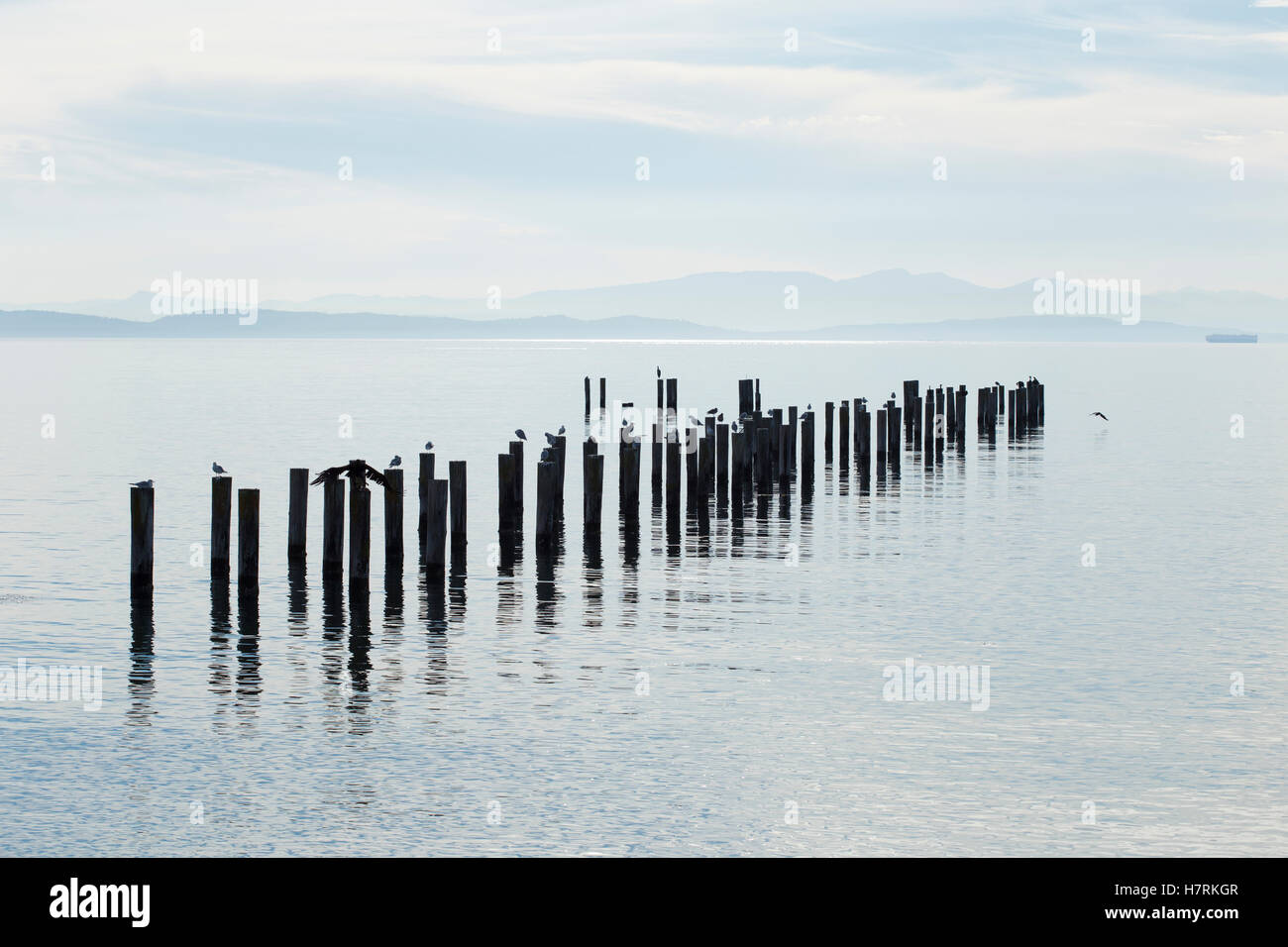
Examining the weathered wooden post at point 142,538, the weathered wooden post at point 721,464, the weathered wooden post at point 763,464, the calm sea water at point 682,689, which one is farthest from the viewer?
the weathered wooden post at point 763,464

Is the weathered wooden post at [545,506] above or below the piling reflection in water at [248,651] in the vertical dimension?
above

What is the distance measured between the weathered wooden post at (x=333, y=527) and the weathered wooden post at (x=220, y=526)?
1319mm

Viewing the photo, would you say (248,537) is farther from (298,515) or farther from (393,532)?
(393,532)

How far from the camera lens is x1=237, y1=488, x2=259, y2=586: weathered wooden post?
20984mm

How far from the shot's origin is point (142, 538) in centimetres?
2133

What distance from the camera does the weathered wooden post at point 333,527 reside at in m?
21.8

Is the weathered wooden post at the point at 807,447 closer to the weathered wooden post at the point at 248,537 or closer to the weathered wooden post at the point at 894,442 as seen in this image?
the weathered wooden post at the point at 894,442

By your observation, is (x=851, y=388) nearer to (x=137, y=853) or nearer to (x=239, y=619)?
(x=239, y=619)

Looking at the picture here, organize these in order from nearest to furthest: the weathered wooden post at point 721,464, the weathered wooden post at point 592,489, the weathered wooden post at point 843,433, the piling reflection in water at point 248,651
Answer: the piling reflection in water at point 248,651 → the weathered wooden post at point 592,489 → the weathered wooden post at point 721,464 → the weathered wooden post at point 843,433

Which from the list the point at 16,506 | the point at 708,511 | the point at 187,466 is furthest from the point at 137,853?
the point at 187,466

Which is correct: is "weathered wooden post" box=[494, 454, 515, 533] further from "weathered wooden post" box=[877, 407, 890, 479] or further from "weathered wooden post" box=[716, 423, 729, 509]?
"weathered wooden post" box=[877, 407, 890, 479]

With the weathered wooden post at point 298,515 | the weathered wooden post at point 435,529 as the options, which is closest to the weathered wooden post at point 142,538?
the weathered wooden post at point 298,515

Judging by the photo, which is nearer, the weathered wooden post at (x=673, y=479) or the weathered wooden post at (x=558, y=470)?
the weathered wooden post at (x=558, y=470)
